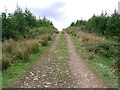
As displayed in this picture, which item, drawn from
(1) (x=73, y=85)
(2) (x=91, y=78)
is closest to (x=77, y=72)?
(2) (x=91, y=78)

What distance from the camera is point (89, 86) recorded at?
163 inches

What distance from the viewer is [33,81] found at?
14.5 feet

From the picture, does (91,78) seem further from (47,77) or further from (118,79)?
(47,77)

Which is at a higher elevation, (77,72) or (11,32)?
(11,32)

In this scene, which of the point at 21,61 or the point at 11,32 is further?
the point at 11,32

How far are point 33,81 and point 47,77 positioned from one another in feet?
2.22

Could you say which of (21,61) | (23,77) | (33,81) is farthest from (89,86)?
(21,61)

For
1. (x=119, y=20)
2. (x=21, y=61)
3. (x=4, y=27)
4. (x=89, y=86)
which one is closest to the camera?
(x=89, y=86)

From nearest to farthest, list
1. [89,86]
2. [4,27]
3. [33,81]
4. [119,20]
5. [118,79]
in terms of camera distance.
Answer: [89,86] → [33,81] → [118,79] → [4,27] → [119,20]

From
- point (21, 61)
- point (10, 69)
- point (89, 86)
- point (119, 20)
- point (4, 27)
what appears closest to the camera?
point (89, 86)

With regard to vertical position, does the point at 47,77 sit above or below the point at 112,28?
below

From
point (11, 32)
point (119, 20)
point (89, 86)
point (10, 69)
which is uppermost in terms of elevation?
point (119, 20)

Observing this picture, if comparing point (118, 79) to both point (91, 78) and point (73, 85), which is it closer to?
point (91, 78)

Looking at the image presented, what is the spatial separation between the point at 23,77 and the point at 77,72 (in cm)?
271
